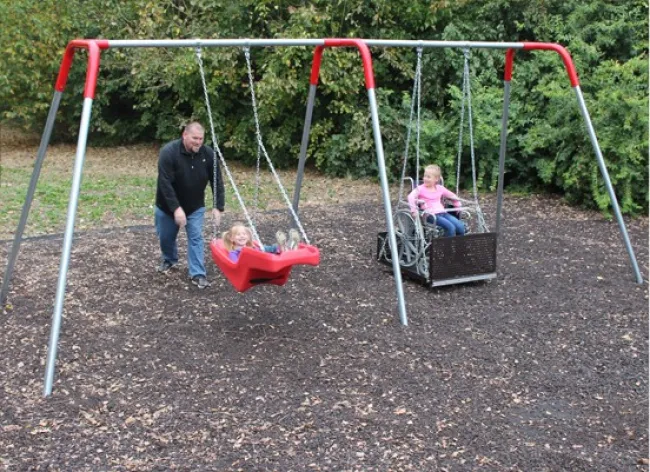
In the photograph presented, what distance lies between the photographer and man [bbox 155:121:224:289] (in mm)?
5578

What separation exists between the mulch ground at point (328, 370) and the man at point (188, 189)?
37cm

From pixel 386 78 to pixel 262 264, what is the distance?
7838mm

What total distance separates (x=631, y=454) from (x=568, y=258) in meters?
3.64

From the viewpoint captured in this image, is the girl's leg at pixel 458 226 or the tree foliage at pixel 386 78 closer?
the girl's leg at pixel 458 226

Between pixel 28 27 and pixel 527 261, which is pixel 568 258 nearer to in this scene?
pixel 527 261

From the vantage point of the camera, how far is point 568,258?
7105 millimetres

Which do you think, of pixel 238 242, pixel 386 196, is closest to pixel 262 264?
pixel 238 242

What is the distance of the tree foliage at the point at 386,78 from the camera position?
9.16 metres

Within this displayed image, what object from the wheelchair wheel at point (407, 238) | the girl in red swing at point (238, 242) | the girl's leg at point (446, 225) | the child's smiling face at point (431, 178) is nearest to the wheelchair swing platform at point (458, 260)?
the wheelchair wheel at point (407, 238)

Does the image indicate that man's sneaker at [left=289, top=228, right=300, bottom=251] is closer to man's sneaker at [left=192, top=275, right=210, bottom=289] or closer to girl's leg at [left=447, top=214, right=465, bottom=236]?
man's sneaker at [left=192, top=275, right=210, bottom=289]

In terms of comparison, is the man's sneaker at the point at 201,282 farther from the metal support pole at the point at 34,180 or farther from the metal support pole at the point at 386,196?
the metal support pole at the point at 386,196

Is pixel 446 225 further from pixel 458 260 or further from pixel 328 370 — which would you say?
pixel 328 370

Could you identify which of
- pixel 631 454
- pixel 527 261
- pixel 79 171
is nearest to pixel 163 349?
pixel 79 171

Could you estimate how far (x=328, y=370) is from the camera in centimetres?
459
